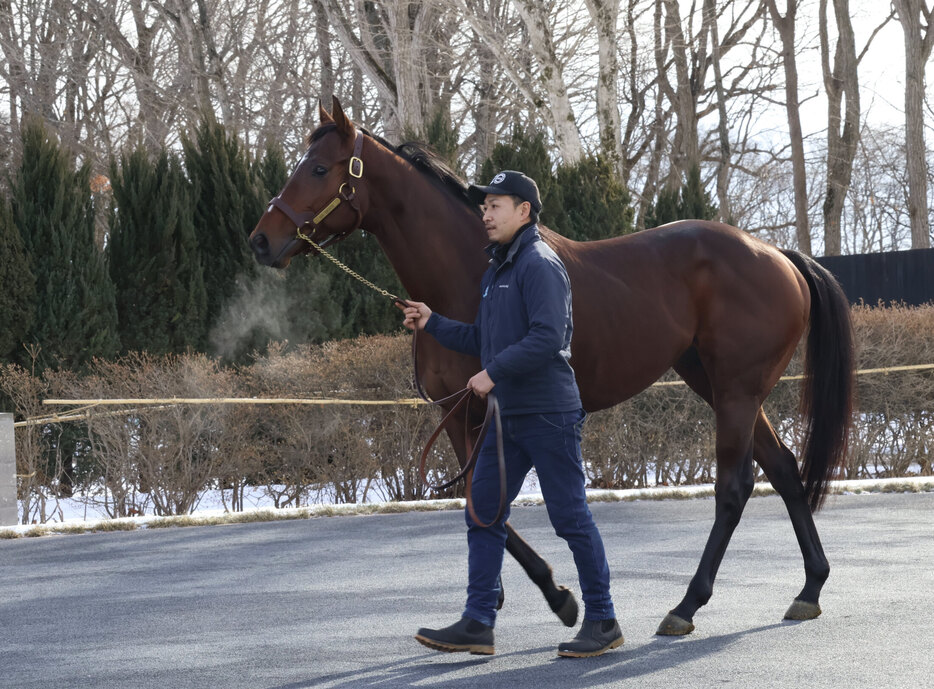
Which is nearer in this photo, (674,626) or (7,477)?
(674,626)

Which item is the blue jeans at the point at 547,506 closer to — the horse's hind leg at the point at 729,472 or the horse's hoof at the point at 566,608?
the horse's hoof at the point at 566,608

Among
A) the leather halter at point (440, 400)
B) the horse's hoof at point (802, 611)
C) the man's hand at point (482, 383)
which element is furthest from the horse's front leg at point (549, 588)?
the horse's hoof at point (802, 611)

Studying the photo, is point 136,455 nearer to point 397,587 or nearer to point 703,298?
point 397,587

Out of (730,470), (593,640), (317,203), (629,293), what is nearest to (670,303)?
(629,293)

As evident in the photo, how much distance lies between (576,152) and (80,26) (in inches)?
567

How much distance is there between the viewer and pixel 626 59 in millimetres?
30547

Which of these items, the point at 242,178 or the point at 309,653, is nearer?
the point at 309,653

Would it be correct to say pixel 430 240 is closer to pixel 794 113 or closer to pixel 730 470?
pixel 730 470

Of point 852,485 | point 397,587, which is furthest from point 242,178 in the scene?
point 397,587

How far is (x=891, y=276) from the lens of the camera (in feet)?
87.0

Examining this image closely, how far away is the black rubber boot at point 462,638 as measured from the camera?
518 cm

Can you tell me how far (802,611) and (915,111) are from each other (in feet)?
78.7

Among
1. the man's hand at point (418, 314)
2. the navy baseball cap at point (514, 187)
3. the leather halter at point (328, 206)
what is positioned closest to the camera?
the navy baseball cap at point (514, 187)

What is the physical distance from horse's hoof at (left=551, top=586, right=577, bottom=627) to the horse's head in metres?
2.05
